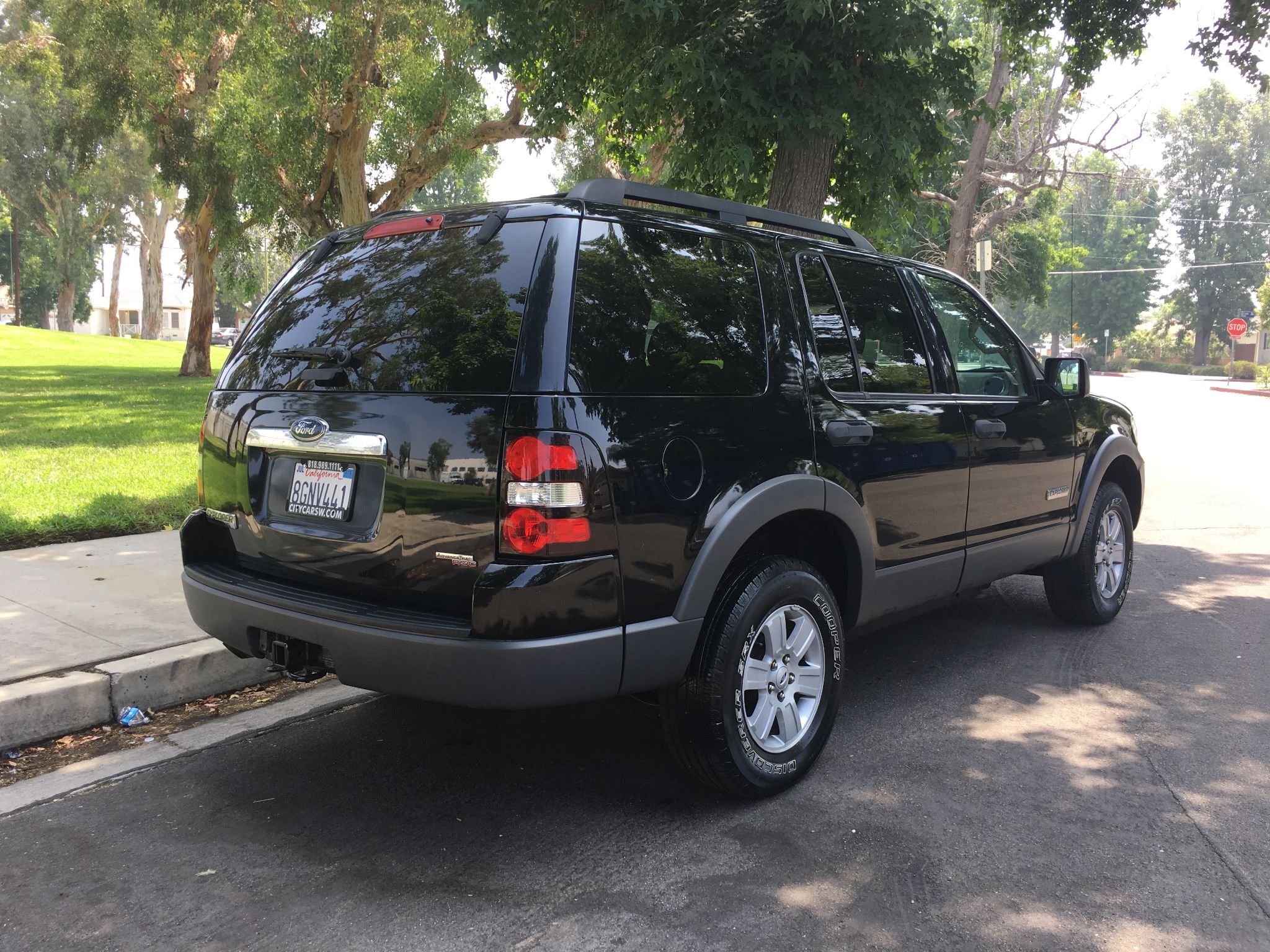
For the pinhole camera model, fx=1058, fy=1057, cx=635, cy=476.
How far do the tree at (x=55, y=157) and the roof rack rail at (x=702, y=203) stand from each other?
65.5 ft

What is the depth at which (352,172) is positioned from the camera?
17.9m

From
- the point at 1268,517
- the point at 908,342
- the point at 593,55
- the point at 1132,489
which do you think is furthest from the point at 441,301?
the point at 1268,517

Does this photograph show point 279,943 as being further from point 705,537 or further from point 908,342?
point 908,342

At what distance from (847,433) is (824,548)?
1.54ft

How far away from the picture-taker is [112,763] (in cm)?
398

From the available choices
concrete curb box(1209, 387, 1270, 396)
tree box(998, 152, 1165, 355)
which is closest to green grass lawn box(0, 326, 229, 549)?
concrete curb box(1209, 387, 1270, 396)

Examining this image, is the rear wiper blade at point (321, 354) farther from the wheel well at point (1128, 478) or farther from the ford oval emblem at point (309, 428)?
the wheel well at point (1128, 478)

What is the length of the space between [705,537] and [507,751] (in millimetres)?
1360

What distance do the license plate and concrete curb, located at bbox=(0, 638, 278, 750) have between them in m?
1.55

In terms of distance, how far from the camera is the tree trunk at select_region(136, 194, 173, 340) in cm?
4988

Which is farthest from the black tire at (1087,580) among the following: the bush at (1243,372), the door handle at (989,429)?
the bush at (1243,372)

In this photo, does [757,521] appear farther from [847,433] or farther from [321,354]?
[321,354]

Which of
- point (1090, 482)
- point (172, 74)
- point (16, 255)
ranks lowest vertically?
point (1090, 482)

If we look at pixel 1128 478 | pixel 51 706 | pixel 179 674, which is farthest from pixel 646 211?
pixel 1128 478
